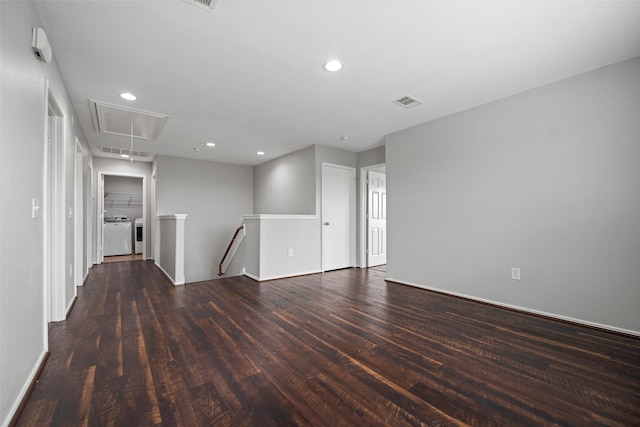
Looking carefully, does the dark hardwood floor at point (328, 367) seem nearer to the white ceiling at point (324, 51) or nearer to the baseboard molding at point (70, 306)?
the baseboard molding at point (70, 306)

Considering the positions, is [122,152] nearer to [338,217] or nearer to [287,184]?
[287,184]

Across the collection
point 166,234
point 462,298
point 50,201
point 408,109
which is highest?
point 408,109

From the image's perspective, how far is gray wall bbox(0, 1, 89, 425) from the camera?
1.32 m

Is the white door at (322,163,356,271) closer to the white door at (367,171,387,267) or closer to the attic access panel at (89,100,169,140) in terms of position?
the white door at (367,171,387,267)

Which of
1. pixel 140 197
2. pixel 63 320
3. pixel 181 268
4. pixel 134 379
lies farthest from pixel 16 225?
pixel 140 197

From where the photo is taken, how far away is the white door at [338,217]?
17.1 feet

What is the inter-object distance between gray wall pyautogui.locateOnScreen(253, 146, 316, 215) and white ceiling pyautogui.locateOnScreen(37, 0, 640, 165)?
1732 mm

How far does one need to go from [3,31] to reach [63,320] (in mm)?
2573

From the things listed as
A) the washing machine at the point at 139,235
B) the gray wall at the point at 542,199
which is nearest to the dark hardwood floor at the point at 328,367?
the gray wall at the point at 542,199

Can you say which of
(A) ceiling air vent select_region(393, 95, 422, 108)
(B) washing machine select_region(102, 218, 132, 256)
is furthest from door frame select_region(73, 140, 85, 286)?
(A) ceiling air vent select_region(393, 95, 422, 108)

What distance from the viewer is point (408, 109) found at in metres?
3.48

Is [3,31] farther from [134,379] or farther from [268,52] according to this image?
[134,379]

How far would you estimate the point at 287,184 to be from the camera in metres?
5.93

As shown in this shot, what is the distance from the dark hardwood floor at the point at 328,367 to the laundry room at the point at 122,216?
195 inches
